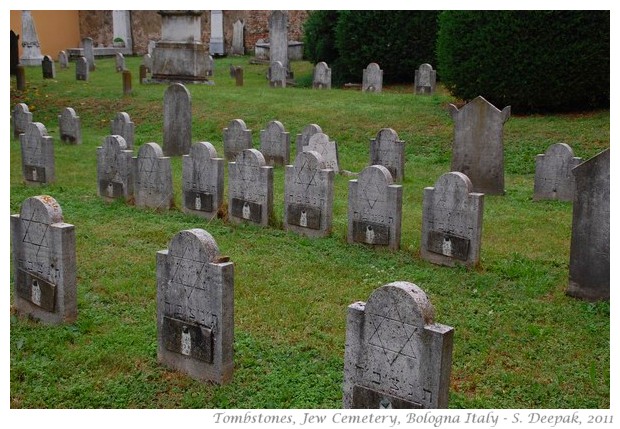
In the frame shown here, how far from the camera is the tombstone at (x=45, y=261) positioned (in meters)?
6.76

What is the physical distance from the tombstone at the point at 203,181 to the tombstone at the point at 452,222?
10.8ft

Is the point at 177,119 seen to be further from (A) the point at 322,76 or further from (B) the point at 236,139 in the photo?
(A) the point at 322,76

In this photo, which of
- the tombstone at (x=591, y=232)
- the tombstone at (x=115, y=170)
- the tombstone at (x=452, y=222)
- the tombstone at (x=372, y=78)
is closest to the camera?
the tombstone at (x=591, y=232)

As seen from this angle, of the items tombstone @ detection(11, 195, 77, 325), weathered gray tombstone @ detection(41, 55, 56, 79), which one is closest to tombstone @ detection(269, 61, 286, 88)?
weathered gray tombstone @ detection(41, 55, 56, 79)

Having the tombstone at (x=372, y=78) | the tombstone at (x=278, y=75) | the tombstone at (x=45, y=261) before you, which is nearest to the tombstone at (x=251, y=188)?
the tombstone at (x=45, y=261)

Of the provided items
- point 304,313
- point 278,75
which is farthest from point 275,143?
point 278,75

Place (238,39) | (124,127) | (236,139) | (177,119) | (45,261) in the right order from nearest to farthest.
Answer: (45,261), (236,139), (177,119), (124,127), (238,39)

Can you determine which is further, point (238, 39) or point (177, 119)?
point (238, 39)

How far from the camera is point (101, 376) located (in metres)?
6.00

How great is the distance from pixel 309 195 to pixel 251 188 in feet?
3.05

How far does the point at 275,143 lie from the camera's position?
587 inches

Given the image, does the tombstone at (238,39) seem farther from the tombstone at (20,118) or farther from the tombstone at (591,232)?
the tombstone at (591,232)

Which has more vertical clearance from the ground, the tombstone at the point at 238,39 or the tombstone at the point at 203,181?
the tombstone at the point at 238,39
